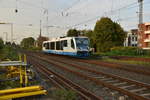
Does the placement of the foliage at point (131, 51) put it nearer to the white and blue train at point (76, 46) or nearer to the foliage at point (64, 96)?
the white and blue train at point (76, 46)

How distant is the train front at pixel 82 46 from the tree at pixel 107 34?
2139 cm

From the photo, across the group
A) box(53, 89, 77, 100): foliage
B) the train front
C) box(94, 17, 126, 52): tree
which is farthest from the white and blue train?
box(94, 17, 126, 52): tree

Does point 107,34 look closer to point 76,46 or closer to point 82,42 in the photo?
point 82,42

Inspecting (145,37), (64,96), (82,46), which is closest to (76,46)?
(82,46)

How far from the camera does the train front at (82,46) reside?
23583 millimetres

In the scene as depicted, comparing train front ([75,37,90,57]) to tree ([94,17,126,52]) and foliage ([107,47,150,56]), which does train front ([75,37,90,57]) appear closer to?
foliage ([107,47,150,56])

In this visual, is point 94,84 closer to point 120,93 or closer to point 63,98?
point 120,93

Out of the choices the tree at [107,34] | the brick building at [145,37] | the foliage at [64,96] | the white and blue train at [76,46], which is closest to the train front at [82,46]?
the white and blue train at [76,46]

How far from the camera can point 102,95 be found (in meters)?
7.30

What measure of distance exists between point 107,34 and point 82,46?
23045mm

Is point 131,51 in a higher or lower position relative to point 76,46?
lower

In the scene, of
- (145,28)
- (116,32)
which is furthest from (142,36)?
(116,32)

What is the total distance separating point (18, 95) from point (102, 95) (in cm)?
309

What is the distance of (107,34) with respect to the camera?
151ft
